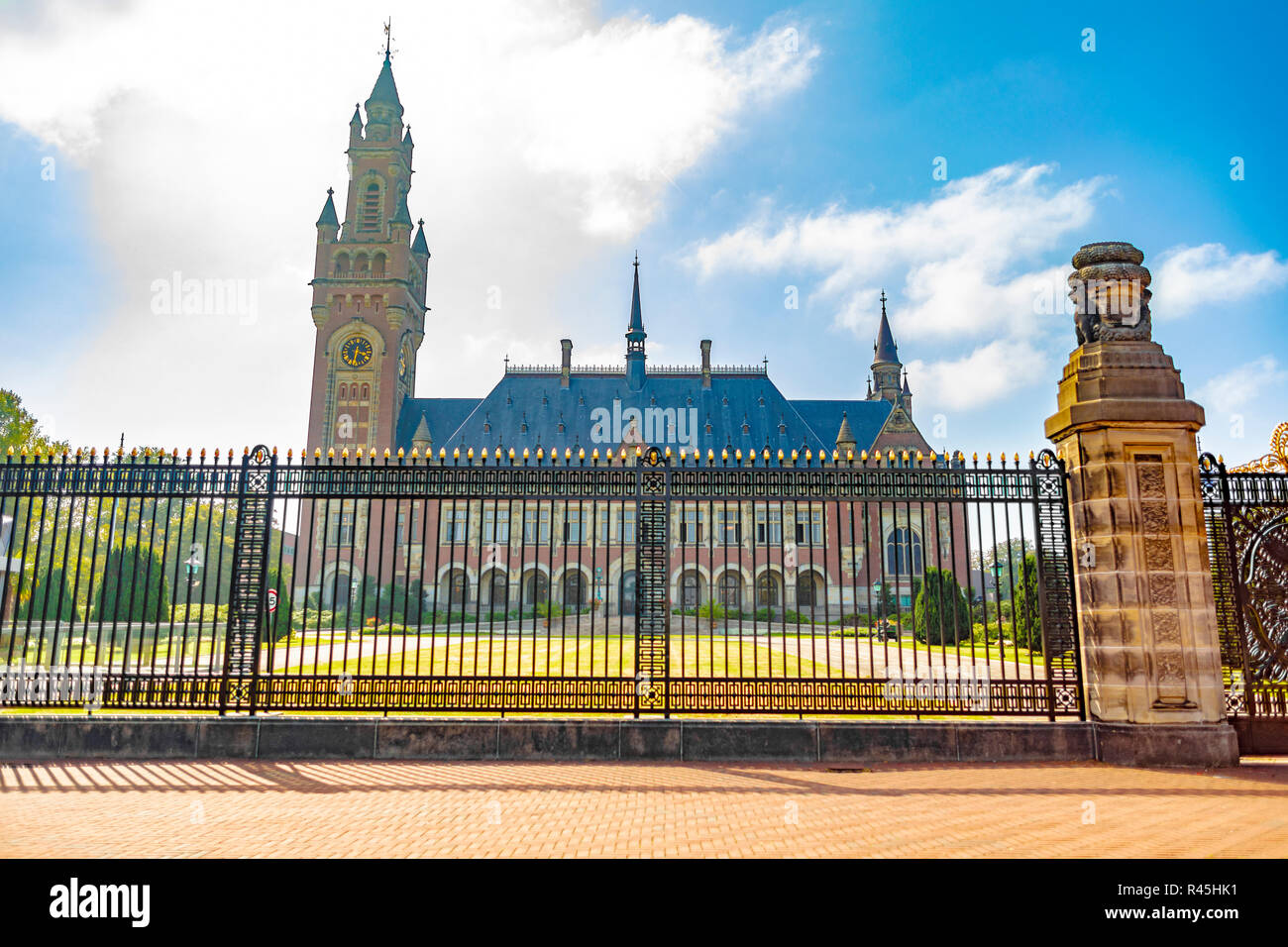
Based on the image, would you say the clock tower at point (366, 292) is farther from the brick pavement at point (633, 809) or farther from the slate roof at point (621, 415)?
the brick pavement at point (633, 809)

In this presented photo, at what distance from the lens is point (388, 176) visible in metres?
52.2

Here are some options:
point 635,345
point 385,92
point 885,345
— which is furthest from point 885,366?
point 385,92

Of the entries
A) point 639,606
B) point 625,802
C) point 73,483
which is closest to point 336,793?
point 625,802

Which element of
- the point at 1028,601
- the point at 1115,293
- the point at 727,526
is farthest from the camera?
the point at 727,526

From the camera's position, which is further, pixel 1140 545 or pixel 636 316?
pixel 636 316

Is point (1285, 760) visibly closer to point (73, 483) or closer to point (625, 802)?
point (625, 802)

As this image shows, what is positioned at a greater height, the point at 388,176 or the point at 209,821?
the point at 388,176

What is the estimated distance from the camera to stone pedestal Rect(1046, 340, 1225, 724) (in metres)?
7.88

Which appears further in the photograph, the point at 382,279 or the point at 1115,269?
the point at 382,279

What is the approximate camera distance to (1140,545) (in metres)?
8.08

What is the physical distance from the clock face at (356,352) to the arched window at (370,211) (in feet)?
24.9

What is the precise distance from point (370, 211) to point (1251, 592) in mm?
54139

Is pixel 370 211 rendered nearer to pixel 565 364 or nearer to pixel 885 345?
pixel 565 364

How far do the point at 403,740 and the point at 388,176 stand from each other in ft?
171
